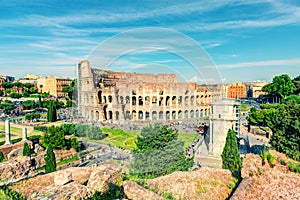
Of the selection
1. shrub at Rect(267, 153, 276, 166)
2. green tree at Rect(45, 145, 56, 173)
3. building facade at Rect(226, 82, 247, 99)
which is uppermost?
building facade at Rect(226, 82, 247, 99)

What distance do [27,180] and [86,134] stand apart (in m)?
13.0

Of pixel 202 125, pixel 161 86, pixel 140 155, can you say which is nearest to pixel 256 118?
pixel 202 125

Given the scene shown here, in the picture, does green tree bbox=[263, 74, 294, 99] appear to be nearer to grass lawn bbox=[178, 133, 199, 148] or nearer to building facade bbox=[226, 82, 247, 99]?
building facade bbox=[226, 82, 247, 99]

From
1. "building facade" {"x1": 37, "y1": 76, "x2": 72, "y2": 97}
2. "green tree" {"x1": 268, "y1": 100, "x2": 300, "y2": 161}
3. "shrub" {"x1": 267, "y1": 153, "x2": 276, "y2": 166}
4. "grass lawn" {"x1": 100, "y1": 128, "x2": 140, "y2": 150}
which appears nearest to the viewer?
"shrub" {"x1": 267, "y1": 153, "x2": 276, "y2": 166}

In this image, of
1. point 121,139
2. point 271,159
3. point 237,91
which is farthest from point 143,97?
point 237,91

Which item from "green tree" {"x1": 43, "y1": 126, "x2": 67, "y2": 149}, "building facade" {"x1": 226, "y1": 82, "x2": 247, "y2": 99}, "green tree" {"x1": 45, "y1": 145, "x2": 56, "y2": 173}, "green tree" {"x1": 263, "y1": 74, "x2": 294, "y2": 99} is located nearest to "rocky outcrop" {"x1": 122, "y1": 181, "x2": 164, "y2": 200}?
"green tree" {"x1": 45, "y1": 145, "x2": 56, "y2": 173}

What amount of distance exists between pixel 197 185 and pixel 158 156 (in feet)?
11.6

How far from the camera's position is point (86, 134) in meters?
19.0

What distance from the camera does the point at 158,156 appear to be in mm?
9070

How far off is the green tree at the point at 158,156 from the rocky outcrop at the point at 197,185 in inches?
85.4

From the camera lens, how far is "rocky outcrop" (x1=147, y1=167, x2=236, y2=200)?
5312 mm

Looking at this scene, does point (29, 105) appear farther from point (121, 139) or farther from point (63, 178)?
point (63, 178)

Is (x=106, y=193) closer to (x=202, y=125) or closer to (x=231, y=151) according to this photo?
(x=231, y=151)

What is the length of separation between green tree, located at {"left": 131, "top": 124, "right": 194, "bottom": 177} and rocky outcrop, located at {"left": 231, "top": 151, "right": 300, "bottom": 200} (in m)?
3.85
